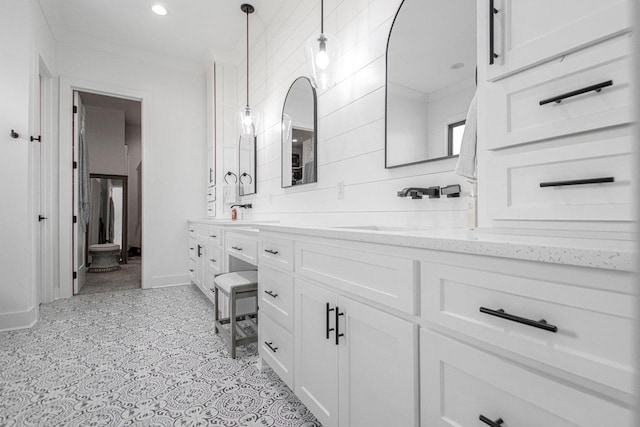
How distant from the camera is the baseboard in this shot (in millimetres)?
2671

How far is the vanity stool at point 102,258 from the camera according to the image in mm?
5485

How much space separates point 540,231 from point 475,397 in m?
0.46

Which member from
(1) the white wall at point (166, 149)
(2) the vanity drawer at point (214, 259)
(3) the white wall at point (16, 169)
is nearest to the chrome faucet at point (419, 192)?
(2) the vanity drawer at point (214, 259)

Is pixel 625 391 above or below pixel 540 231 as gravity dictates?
below

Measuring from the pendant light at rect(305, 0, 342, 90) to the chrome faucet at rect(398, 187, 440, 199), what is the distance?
106 centimetres

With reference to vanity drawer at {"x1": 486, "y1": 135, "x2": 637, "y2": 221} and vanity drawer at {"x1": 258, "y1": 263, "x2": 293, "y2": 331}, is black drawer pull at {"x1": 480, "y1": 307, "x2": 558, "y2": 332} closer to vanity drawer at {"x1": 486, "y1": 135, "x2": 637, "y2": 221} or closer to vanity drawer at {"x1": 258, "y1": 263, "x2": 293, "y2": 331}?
vanity drawer at {"x1": 486, "y1": 135, "x2": 637, "y2": 221}

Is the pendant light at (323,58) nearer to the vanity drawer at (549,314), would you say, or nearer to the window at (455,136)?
the window at (455,136)

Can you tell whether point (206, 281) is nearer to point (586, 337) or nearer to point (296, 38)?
point (296, 38)

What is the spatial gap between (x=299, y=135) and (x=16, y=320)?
9.56 feet

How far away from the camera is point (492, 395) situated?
0.70m

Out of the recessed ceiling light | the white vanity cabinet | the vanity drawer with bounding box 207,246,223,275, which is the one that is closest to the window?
the white vanity cabinet

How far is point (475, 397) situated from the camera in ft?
2.41

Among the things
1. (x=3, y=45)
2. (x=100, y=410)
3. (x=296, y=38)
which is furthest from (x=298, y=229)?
(x=3, y=45)

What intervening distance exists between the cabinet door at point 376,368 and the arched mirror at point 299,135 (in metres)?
1.53
